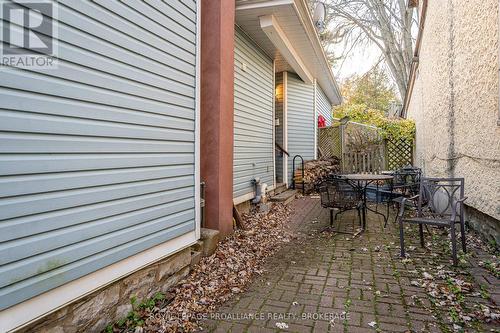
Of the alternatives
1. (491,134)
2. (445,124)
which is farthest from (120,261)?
(445,124)

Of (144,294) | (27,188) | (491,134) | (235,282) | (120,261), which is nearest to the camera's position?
Result: (27,188)

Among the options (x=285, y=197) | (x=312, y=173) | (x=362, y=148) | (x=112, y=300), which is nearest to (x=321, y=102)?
(x=362, y=148)

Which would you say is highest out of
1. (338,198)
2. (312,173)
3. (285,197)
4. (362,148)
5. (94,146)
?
(362,148)

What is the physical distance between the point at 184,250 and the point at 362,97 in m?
24.0

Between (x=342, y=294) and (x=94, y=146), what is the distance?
2346mm

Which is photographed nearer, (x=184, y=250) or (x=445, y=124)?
(x=184, y=250)

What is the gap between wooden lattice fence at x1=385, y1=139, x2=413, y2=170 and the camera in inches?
396

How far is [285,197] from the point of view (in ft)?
23.9

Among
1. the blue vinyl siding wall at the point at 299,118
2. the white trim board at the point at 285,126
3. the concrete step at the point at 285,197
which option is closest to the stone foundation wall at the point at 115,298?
the concrete step at the point at 285,197

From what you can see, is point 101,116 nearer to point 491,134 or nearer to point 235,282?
point 235,282

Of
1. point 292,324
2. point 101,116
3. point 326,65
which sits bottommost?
point 292,324

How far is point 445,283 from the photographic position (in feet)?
9.50

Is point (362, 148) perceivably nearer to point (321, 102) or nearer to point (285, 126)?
point (321, 102)

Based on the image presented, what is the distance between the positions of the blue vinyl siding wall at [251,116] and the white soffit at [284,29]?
0.89 ft
